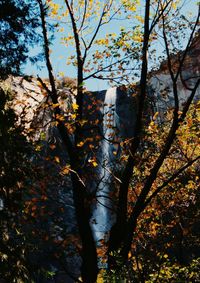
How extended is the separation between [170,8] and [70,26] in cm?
297

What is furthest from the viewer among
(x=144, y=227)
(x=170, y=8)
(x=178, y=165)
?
(x=178, y=165)

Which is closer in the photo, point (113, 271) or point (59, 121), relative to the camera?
point (113, 271)

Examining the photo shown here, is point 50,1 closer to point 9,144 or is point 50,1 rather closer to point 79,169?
point 9,144

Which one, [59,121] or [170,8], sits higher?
[170,8]

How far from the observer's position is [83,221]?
737 cm

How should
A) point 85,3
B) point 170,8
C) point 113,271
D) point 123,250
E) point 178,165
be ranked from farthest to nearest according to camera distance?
point 178,165 → point 85,3 → point 170,8 → point 123,250 → point 113,271

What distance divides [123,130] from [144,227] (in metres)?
24.3

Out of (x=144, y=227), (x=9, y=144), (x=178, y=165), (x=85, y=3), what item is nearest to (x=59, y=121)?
(x=9, y=144)

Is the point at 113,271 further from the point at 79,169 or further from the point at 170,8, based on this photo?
the point at 170,8

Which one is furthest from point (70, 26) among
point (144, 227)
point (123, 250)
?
point (144, 227)

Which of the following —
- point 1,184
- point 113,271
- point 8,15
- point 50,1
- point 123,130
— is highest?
point 123,130

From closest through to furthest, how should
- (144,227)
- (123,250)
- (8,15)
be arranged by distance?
(123,250) < (8,15) < (144,227)

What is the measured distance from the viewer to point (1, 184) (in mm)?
9531

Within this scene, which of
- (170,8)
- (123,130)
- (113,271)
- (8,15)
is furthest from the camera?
(123,130)
